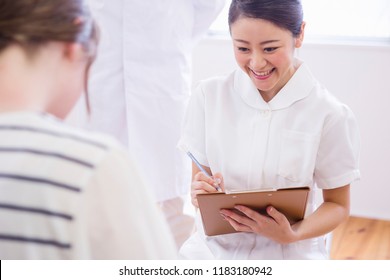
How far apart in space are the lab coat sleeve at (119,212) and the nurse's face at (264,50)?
0.50 metres

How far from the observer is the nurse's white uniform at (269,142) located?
103 cm

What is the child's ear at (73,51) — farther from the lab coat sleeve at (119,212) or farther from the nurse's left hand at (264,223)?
the nurse's left hand at (264,223)

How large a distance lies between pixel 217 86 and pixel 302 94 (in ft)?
0.51

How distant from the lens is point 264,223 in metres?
0.99

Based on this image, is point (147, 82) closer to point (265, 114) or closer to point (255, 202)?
point (265, 114)

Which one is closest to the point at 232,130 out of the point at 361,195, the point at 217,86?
the point at 217,86

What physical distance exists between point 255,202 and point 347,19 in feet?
3.03

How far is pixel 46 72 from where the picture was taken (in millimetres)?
583

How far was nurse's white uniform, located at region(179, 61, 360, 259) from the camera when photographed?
3.39 ft

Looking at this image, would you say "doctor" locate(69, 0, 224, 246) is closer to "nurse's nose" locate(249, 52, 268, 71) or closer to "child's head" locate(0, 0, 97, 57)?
"nurse's nose" locate(249, 52, 268, 71)

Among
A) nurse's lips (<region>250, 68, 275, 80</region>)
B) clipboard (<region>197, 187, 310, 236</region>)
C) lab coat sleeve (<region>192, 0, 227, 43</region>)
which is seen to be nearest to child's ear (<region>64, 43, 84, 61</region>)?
clipboard (<region>197, 187, 310, 236</region>)

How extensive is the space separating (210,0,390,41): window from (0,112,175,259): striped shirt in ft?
4.02

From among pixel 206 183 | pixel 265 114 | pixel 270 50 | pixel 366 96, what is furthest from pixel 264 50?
pixel 366 96
